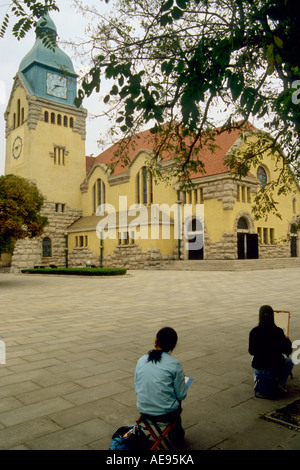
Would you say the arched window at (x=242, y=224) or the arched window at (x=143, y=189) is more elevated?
the arched window at (x=143, y=189)

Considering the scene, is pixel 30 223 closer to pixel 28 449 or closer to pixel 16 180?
pixel 16 180

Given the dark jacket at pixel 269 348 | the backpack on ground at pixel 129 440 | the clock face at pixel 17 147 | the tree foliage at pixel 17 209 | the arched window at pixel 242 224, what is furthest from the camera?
the clock face at pixel 17 147

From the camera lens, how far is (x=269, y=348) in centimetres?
421

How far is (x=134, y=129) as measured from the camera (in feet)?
21.2

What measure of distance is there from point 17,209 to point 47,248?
18.4m

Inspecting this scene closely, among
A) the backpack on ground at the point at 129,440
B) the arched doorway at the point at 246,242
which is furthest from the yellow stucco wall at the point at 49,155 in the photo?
the backpack on ground at the point at 129,440

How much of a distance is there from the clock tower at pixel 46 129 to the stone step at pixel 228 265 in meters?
15.3

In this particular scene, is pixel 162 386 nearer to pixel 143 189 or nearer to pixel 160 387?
pixel 160 387

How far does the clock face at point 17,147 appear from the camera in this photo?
3674 centimetres

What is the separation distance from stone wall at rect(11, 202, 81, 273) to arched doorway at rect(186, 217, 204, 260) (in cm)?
1354

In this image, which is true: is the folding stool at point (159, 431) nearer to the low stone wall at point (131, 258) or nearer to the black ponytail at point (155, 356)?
the black ponytail at point (155, 356)

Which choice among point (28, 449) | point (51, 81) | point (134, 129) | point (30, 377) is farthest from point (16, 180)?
point (51, 81)

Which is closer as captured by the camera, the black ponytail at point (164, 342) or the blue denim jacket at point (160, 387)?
the blue denim jacket at point (160, 387)
